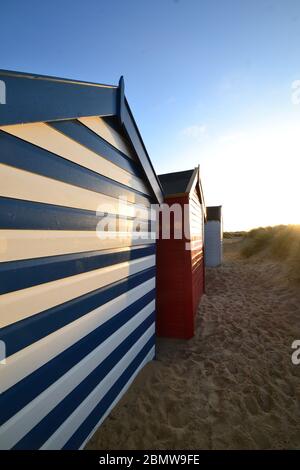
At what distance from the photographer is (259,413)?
2.96m

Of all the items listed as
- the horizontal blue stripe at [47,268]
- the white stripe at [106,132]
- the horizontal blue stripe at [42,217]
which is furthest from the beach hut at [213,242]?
the horizontal blue stripe at [42,217]

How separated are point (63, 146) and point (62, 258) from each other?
35.2 inches

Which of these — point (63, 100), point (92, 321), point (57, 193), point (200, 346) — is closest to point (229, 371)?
point (200, 346)

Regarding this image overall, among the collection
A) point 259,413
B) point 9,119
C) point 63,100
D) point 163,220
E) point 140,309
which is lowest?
point 259,413

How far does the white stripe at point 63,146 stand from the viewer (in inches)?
60.3

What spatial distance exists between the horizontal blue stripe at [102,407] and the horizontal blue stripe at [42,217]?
1.80m

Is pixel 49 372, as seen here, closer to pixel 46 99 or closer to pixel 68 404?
pixel 68 404

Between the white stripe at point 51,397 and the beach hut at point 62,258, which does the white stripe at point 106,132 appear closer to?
the beach hut at point 62,258

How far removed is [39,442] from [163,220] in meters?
4.02

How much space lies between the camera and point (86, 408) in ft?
7.20

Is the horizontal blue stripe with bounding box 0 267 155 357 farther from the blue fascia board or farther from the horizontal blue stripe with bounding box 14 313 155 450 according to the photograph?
the blue fascia board
